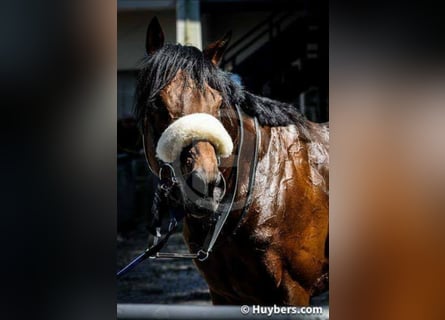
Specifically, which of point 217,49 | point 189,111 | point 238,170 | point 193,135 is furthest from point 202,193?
point 217,49

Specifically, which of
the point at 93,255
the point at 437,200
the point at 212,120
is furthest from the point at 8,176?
the point at 437,200

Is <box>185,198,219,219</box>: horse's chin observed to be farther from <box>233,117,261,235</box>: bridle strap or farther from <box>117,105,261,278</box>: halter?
<box>233,117,261,235</box>: bridle strap

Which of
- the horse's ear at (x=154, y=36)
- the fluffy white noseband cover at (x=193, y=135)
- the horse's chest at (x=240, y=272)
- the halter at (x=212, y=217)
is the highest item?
the horse's ear at (x=154, y=36)

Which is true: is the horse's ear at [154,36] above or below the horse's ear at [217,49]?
above

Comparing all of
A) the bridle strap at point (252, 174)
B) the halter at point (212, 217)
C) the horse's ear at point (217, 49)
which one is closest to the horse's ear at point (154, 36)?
the horse's ear at point (217, 49)

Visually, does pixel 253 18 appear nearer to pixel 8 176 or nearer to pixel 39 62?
pixel 39 62

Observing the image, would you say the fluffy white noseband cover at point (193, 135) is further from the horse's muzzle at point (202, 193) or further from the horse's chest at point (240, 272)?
the horse's chest at point (240, 272)

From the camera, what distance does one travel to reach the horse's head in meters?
4.58

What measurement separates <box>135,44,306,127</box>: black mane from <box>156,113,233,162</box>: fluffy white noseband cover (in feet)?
0.60

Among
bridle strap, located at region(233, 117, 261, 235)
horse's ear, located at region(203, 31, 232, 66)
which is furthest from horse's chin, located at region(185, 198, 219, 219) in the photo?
horse's ear, located at region(203, 31, 232, 66)

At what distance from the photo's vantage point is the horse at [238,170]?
4.59 metres

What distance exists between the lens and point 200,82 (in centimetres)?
461

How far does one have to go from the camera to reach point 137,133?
470 cm

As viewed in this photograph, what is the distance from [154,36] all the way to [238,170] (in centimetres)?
110
